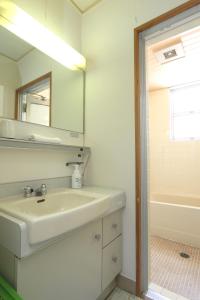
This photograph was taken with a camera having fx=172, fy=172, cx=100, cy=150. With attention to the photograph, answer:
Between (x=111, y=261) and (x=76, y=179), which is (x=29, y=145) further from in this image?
(x=111, y=261)

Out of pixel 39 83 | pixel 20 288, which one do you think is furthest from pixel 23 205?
pixel 39 83

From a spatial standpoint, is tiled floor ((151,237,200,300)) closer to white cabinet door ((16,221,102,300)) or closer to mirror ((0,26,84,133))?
white cabinet door ((16,221,102,300))

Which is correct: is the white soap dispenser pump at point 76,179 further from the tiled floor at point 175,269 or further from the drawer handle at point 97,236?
the tiled floor at point 175,269

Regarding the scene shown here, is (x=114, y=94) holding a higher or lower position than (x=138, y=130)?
higher

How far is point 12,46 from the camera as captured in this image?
3.81ft

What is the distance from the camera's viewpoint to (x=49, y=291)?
2.57ft

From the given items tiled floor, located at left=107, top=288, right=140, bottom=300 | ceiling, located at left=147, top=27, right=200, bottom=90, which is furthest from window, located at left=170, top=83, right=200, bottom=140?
tiled floor, located at left=107, top=288, right=140, bottom=300

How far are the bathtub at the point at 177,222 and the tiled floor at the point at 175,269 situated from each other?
8cm

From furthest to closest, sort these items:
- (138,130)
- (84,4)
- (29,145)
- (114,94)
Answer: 1. (84,4)
2. (114,94)
3. (138,130)
4. (29,145)

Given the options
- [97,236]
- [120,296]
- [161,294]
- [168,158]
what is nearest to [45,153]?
[97,236]

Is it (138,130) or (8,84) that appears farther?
(138,130)

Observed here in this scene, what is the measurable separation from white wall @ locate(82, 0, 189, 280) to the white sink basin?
0.27 meters

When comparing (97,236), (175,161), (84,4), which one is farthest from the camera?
(175,161)

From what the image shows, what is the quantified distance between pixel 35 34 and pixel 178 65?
66.3 inches
